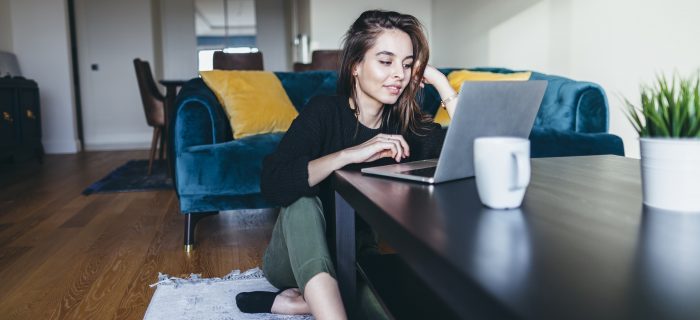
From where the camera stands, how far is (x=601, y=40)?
2.76 m

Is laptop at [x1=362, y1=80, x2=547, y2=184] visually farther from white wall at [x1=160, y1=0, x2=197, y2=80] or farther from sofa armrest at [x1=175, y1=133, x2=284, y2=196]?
white wall at [x1=160, y1=0, x2=197, y2=80]

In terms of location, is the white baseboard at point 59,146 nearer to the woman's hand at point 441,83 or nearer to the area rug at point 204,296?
the area rug at point 204,296

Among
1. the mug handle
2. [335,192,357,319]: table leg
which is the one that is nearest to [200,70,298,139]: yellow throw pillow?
[335,192,357,319]: table leg

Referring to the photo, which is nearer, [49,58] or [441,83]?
[441,83]

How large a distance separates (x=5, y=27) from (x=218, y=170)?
490 cm

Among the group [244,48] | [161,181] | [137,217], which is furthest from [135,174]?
[244,48]

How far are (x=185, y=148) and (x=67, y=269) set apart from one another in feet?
2.01

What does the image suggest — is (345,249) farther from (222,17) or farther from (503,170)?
(222,17)

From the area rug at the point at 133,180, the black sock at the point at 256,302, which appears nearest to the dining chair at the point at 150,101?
the area rug at the point at 133,180

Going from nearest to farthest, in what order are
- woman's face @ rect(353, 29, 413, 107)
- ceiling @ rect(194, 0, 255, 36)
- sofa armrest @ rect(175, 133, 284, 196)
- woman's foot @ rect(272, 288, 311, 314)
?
woman's face @ rect(353, 29, 413, 107)
woman's foot @ rect(272, 288, 311, 314)
sofa armrest @ rect(175, 133, 284, 196)
ceiling @ rect(194, 0, 255, 36)

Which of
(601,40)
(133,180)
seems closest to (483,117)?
(601,40)

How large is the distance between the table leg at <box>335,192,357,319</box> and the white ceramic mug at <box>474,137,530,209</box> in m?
0.42

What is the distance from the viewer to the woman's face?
1.28 meters

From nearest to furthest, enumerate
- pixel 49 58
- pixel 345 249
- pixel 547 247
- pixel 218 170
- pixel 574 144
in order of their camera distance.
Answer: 1. pixel 547 247
2. pixel 345 249
3. pixel 574 144
4. pixel 218 170
5. pixel 49 58
